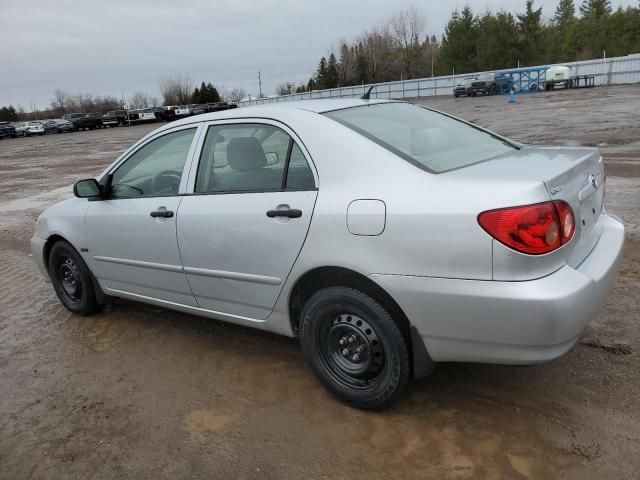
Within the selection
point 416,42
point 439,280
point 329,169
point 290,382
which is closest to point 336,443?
point 290,382

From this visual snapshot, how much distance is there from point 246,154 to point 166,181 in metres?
0.76

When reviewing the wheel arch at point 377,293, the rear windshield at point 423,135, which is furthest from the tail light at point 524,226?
the wheel arch at point 377,293

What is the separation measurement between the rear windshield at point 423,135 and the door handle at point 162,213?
1274 mm

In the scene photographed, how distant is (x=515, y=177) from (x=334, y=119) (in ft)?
3.66

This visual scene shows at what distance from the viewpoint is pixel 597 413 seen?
296 centimetres

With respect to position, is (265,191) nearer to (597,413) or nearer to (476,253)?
(476,253)

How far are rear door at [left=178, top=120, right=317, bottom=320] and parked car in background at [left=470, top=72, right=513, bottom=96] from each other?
150 feet

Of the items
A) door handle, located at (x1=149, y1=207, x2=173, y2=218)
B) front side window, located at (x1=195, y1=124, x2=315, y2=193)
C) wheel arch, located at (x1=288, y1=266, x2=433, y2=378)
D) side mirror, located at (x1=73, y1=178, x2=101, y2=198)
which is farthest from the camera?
side mirror, located at (x1=73, y1=178, x2=101, y2=198)

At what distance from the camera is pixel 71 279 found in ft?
16.5

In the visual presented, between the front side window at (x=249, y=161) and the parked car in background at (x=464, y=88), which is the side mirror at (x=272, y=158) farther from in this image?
the parked car in background at (x=464, y=88)

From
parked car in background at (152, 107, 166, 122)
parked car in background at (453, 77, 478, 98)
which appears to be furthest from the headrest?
parked car in background at (152, 107, 166, 122)

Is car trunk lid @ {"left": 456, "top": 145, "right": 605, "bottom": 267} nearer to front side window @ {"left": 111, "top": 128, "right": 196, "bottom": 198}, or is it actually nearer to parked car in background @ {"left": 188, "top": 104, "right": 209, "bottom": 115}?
front side window @ {"left": 111, "top": 128, "right": 196, "bottom": 198}

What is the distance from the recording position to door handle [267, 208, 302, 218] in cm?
310

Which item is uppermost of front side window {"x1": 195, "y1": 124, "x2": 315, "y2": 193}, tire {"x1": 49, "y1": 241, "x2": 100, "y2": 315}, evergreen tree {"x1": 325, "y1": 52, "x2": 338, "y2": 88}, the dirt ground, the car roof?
evergreen tree {"x1": 325, "y1": 52, "x2": 338, "y2": 88}
